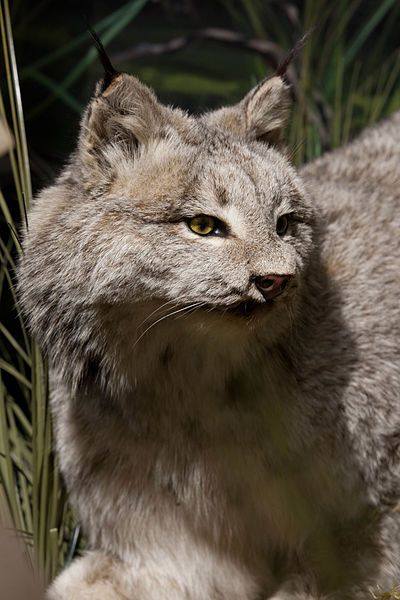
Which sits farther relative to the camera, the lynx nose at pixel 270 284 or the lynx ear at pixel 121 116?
the lynx ear at pixel 121 116

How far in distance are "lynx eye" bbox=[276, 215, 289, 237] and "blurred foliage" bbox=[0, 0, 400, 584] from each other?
4.27ft

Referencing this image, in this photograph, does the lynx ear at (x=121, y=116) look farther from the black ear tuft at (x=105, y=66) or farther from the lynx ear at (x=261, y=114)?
the lynx ear at (x=261, y=114)

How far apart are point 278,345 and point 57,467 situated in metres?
0.90

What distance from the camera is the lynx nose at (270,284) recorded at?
1.89 meters

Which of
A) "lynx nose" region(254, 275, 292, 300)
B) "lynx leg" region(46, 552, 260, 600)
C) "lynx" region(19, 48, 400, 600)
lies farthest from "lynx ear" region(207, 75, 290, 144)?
"lynx leg" region(46, 552, 260, 600)

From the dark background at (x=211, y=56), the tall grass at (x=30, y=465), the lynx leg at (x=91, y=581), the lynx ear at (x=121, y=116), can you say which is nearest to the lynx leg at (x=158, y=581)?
the lynx leg at (x=91, y=581)

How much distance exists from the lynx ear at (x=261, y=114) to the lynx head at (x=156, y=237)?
0.05 metres

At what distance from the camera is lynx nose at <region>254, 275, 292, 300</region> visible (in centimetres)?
189

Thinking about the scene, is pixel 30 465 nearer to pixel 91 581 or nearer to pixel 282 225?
pixel 91 581

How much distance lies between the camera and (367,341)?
248cm

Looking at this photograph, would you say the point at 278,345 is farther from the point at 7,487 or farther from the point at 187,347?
the point at 7,487

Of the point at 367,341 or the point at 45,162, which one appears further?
the point at 45,162

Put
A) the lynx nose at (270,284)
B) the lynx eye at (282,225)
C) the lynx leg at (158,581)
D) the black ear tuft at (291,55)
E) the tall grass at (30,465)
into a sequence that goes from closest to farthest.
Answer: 1. the lynx nose at (270,284)
2. the lynx eye at (282,225)
3. the black ear tuft at (291,55)
4. the lynx leg at (158,581)
5. the tall grass at (30,465)

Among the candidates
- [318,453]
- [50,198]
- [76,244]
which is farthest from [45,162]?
[318,453]
